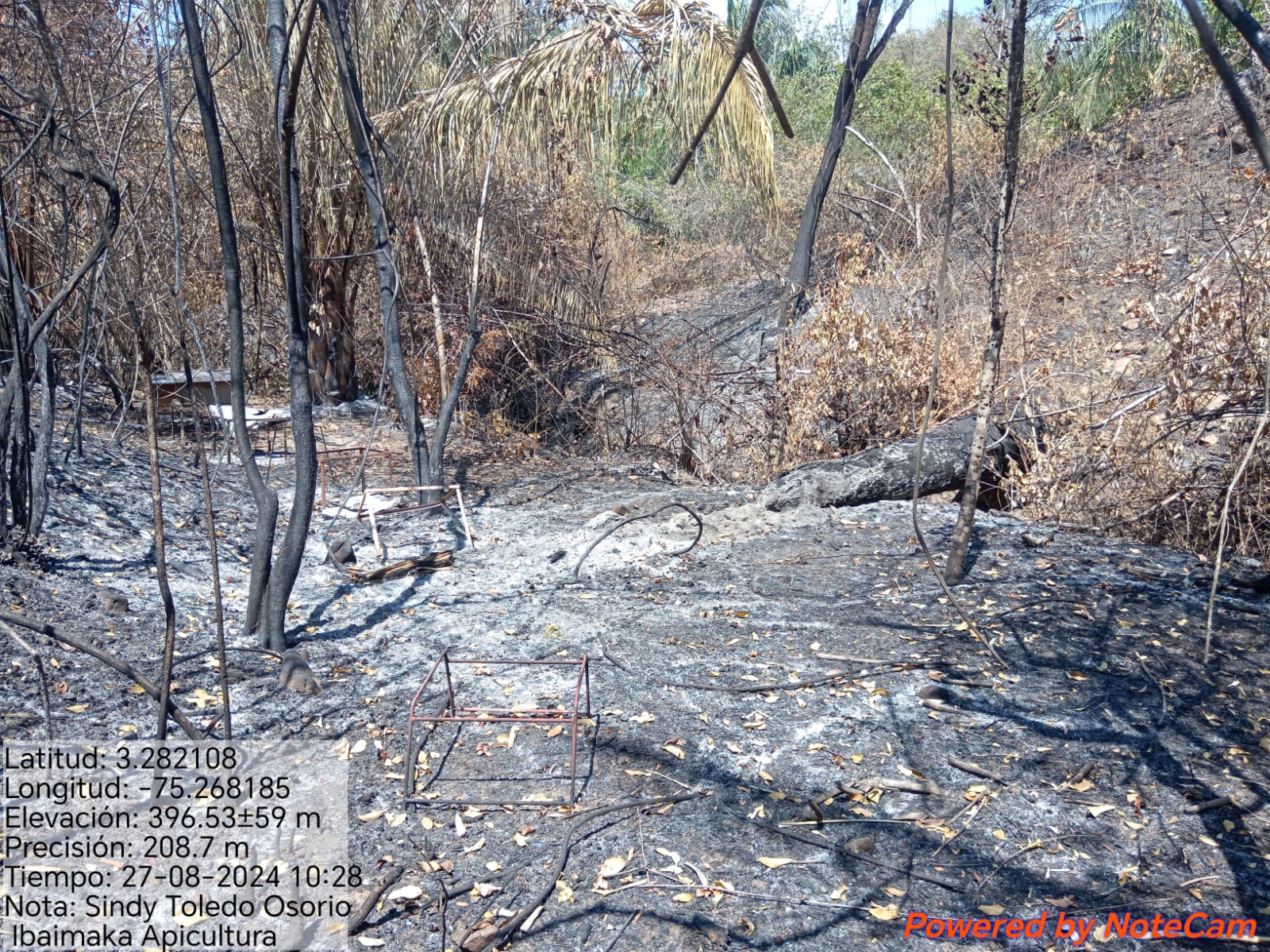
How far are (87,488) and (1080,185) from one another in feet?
33.9

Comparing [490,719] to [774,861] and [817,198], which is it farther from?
[817,198]

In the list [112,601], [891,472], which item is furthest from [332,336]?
[891,472]

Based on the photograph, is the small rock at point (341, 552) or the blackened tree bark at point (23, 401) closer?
the blackened tree bark at point (23, 401)

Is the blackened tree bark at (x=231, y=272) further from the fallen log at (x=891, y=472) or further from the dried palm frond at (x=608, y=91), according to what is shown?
the dried palm frond at (x=608, y=91)

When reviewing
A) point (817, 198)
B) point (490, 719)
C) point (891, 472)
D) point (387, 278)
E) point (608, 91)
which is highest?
point (608, 91)

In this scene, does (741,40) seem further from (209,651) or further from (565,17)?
(565,17)

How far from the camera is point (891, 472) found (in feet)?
19.1

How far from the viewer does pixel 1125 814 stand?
2.64m

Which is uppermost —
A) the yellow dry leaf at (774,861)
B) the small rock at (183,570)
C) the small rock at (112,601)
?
the small rock at (112,601)

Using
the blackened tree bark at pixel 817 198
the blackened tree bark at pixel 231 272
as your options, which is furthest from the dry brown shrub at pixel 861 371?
the blackened tree bark at pixel 231 272

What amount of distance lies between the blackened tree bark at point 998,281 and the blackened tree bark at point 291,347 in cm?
257

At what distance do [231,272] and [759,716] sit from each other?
2.27 m

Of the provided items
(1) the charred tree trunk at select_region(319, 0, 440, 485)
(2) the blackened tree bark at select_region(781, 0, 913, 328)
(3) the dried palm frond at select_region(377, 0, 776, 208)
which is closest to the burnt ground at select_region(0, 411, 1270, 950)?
(1) the charred tree trunk at select_region(319, 0, 440, 485)

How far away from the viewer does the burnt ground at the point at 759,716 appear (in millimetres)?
2371
